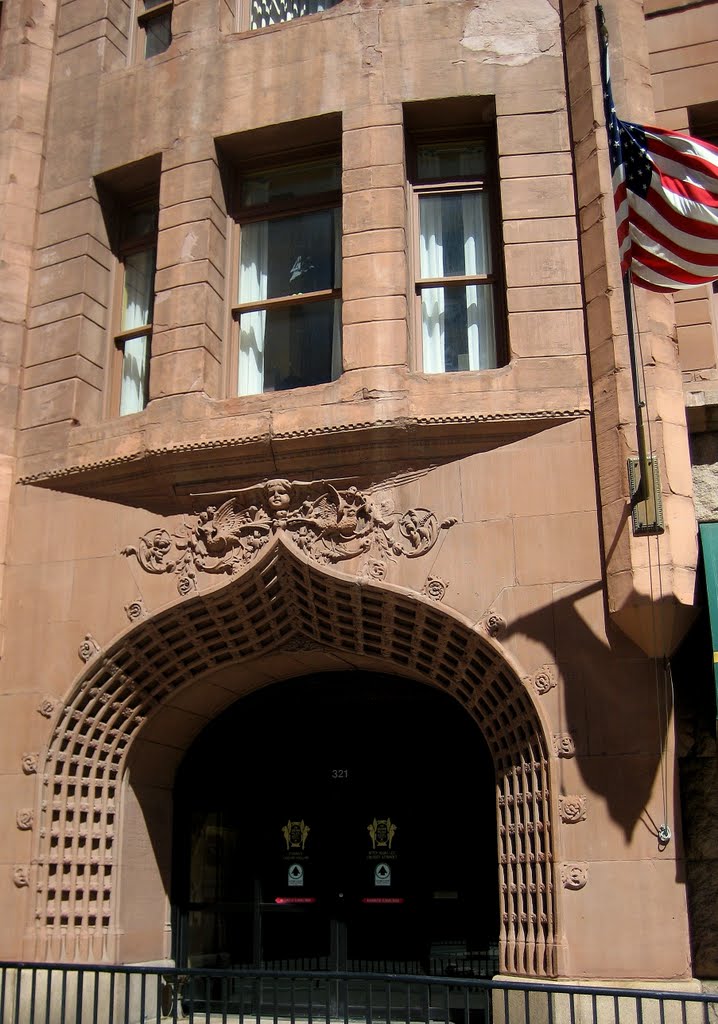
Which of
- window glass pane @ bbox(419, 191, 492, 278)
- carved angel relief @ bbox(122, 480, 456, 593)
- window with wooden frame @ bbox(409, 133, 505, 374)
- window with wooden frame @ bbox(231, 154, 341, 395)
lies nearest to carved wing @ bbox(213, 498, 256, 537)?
carved angel relief @ bbox(122, 480, 456, 593)

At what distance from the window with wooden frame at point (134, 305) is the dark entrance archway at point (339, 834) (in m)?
3.93

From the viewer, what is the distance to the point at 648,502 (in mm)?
9570

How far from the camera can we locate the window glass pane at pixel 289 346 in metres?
12.4

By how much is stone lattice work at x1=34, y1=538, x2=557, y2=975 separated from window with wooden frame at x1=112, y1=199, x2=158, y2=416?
2.83 meters

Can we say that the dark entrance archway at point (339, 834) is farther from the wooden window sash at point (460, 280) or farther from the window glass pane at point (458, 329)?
the wooden window sash at point (460, 280)

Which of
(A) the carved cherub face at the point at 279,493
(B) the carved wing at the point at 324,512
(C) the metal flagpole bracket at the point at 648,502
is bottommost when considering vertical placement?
(C) the metal flagpole bracket at the point at 648,502

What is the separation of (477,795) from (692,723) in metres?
3.26

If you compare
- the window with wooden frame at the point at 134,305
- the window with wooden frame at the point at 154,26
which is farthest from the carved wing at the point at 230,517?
the window with wooden frame at the point at 154,26

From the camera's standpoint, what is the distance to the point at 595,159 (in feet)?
36.7

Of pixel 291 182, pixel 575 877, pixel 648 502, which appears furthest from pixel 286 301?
pixel 575 877

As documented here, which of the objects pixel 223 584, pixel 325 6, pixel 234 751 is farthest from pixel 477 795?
pixel 325 6

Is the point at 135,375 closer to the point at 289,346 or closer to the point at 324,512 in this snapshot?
the point at 289,346

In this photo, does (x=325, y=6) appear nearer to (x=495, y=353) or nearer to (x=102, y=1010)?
(x=495, y=353)

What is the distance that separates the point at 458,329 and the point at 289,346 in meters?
1.95
